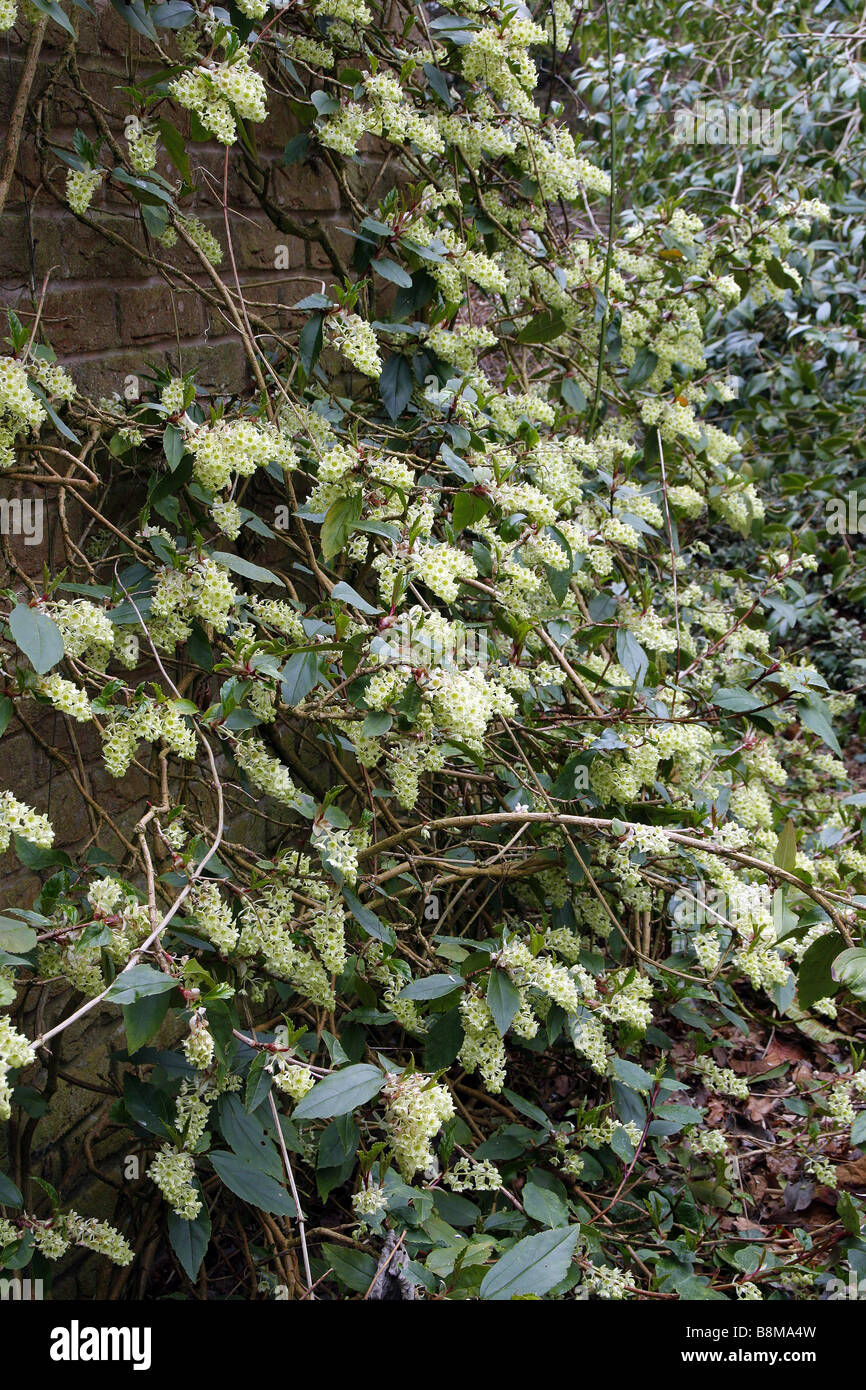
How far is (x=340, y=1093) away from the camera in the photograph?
4.15 feet

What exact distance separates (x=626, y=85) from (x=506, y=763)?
3.53 m

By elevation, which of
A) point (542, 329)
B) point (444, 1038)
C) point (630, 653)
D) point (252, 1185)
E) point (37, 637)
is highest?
point (542, 329)

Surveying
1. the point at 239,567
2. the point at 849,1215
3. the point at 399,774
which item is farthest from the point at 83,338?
the point at 849,1215

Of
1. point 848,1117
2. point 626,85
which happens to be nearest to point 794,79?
point 626,85

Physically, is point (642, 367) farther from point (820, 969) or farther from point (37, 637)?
point (37, 637)

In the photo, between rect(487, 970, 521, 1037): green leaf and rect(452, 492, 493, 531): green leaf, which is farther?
rect(452, 492, 493, 531): green leaf

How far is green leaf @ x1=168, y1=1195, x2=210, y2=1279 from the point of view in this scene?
56.6 inches

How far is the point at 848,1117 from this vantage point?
6.50ft

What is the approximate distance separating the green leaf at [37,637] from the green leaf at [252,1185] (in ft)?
2.38

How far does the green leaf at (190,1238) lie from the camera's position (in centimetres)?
144

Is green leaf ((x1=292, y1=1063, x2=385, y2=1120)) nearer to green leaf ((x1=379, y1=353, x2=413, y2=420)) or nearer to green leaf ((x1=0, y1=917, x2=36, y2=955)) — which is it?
green leaf ((x1=0, y1=917, x2=36, y2=955))

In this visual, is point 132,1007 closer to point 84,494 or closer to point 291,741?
point 84,494

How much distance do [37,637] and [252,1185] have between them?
2.66 feet

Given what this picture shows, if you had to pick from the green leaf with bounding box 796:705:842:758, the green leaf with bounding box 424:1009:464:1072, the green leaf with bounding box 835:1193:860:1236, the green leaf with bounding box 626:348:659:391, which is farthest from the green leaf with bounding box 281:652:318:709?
the green leaf with bounding box 626:348:659:391
